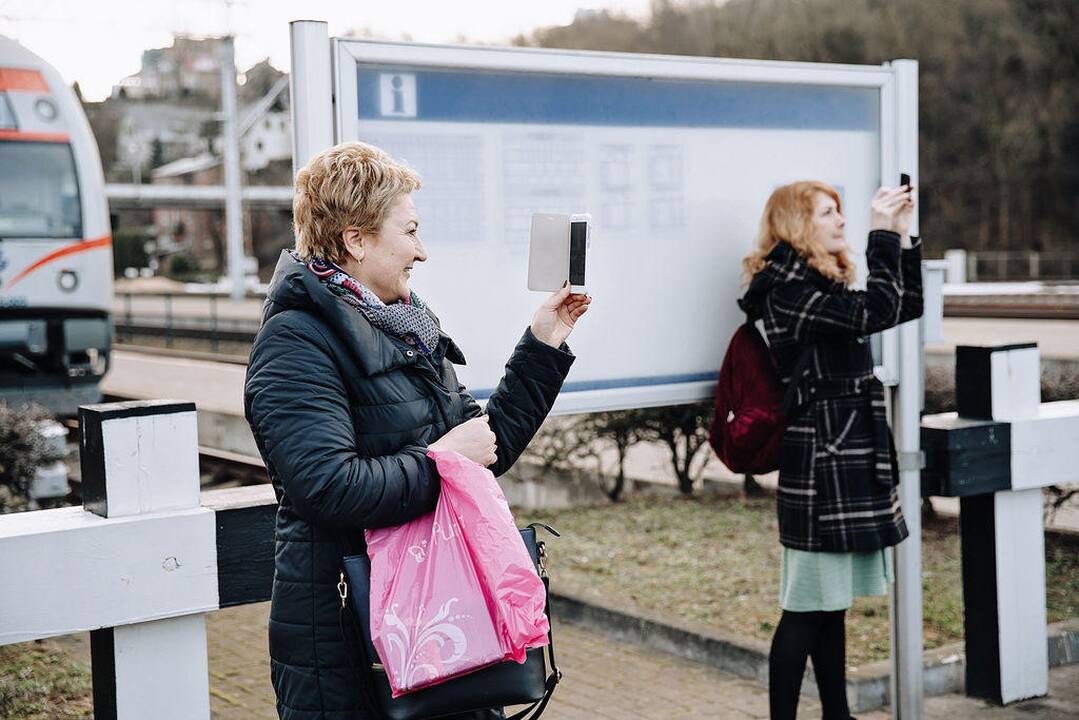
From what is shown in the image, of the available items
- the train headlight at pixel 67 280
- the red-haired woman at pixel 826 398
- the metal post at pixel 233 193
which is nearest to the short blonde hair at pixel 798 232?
the red-haired woman at pixel 826 398

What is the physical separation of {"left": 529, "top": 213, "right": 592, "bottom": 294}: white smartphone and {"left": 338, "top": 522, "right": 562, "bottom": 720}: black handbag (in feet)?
2.17

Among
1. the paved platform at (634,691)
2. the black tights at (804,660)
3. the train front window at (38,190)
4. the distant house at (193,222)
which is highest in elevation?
the distant house at (193,222)

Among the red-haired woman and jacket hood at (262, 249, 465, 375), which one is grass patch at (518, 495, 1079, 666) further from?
jacket hood at (262, 249, 465, 375)

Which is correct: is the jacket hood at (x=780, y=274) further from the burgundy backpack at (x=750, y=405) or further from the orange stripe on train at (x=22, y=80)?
the orange stripe on train at (x=22, y=80)

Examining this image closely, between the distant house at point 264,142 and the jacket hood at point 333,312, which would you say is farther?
the distant house at point 264,142

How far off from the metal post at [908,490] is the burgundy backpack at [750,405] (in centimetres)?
64

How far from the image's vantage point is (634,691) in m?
4.86

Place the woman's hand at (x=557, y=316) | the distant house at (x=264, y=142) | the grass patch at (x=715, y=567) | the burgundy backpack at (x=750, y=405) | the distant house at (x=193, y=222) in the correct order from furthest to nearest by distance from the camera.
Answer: the distant house at (x=193, y=222), the distant house at (x=264, y=142), the grass patch at (x=715, y=567), the burgundy backpack at (x=750, y=405), the woman's hand at (x=557, y=316)

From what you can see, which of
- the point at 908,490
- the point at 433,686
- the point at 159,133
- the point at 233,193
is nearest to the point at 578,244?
the point at 433,686

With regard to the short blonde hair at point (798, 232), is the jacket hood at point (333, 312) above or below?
below

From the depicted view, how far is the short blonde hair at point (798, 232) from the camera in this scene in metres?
3.78

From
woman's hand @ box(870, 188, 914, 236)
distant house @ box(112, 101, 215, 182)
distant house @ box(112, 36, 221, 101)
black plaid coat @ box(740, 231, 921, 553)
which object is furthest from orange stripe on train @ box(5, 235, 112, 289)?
distant house @ box(112, 101, 215, 182)

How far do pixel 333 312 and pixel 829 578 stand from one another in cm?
206

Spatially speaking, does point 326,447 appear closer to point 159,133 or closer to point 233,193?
point 233,193
